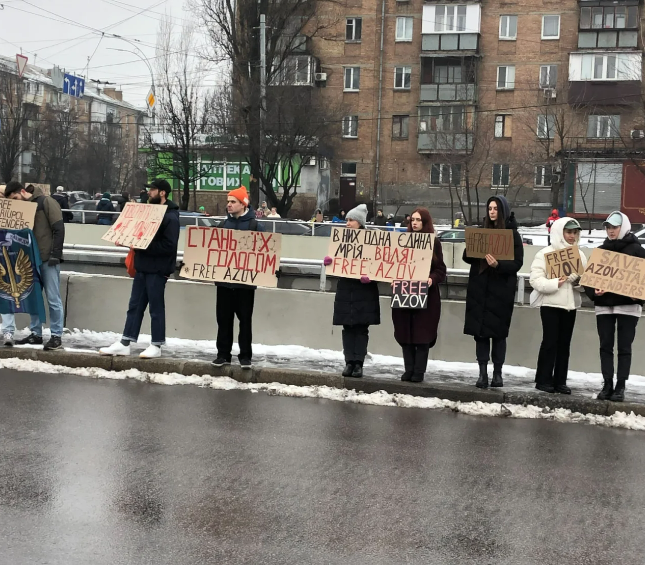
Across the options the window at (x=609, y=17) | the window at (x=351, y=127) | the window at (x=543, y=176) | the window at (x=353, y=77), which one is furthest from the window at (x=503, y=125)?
the window at (x=353, y=77)

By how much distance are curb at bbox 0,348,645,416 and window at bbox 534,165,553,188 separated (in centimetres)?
4422

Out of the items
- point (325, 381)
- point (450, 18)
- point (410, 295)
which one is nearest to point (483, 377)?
point (410, 295)

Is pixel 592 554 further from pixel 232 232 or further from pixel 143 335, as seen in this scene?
pixel 143 335

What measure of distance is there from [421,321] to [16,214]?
486cm

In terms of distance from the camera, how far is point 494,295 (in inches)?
357

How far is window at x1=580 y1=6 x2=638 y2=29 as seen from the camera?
5147cm

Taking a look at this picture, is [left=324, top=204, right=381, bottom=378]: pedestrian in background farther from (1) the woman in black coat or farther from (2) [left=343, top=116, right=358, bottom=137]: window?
(2) [left=343, top=116, right=358, bottom=137]: window

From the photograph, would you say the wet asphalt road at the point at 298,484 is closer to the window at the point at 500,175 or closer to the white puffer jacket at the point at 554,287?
the white puffer jacket at the point at 554,287

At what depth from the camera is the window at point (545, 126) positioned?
5006cm

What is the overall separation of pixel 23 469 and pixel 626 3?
2076 inches

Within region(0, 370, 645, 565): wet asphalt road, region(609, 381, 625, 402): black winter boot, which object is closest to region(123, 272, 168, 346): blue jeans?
region(0, 370, 645, 565): wet asphalt road

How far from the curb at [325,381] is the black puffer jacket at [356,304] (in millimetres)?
595

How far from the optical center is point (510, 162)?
168 ft

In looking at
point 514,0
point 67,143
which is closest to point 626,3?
point 514,0
